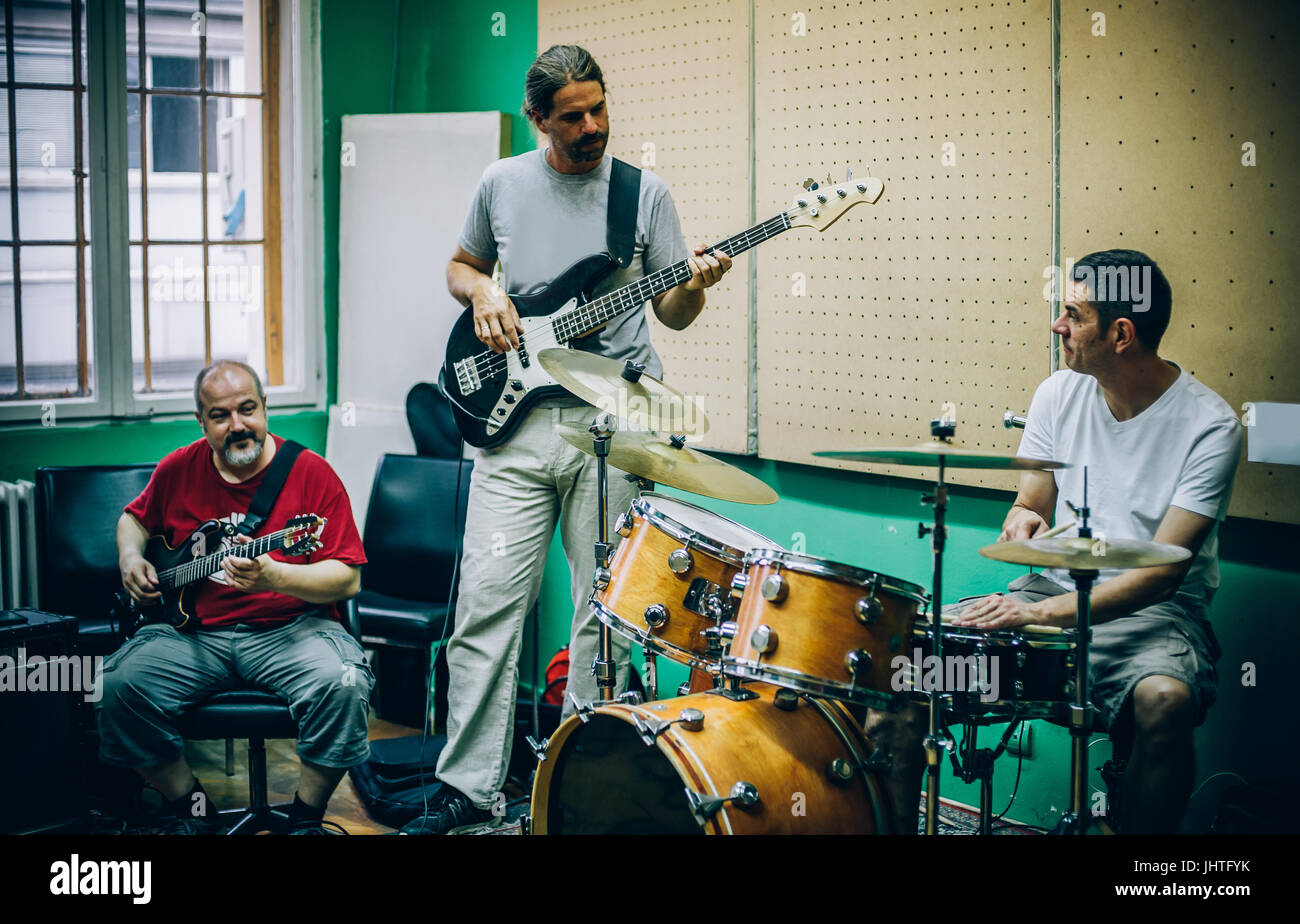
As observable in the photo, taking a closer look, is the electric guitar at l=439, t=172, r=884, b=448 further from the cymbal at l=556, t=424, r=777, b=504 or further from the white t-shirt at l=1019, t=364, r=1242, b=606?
the white t-shirt at l=1019, t=364, r=1242, b=606

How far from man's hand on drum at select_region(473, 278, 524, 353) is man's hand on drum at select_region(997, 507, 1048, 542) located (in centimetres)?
127

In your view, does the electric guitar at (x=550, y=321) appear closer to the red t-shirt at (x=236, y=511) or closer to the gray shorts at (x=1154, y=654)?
the red t-shirt at (x=236, y=511)

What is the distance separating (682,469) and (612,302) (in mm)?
560

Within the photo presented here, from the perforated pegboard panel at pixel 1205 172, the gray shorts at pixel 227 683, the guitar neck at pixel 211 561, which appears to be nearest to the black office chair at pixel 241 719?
the gray shorts at pixel 227 683

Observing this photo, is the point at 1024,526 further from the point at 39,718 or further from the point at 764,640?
the point at 39,718

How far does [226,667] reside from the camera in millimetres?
3137

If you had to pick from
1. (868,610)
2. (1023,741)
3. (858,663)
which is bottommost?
(1023,741)

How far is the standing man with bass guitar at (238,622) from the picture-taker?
9.94 feet

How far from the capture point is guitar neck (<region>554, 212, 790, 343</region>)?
294cm

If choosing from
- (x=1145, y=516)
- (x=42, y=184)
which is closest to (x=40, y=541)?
(x=42, y=184)

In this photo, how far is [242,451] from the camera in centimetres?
320

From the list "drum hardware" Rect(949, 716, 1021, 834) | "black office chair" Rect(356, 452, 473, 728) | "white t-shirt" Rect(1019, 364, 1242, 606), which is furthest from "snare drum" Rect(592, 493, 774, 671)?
"black office chair" Rect(356, 452, 473, 728)

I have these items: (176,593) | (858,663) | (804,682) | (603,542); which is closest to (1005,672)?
(858,663)
